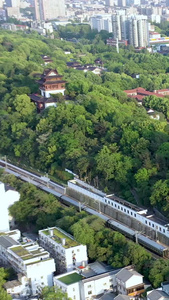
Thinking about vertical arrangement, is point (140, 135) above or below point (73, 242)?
above

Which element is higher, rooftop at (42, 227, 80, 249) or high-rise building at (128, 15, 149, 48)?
high-rise building at (128, 15, 149, 48)

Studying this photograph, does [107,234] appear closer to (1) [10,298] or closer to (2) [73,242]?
(2) [73,242]

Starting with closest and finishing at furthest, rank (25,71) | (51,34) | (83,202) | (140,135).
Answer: (83,202)
(140,135)
(25,71)
(51,34)

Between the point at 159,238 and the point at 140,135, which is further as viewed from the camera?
the point at 140,135

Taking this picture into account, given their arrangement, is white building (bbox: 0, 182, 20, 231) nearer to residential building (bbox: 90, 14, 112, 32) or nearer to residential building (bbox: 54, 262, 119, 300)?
residential building (bbox: 54, 262, 119, 300)

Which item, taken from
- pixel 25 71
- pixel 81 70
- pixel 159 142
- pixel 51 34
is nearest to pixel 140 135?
pixel 159 142

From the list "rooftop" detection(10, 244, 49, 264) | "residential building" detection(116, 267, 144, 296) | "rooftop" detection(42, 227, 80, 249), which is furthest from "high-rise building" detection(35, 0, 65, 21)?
"residential building" detection(116, 267, 144, 296)
